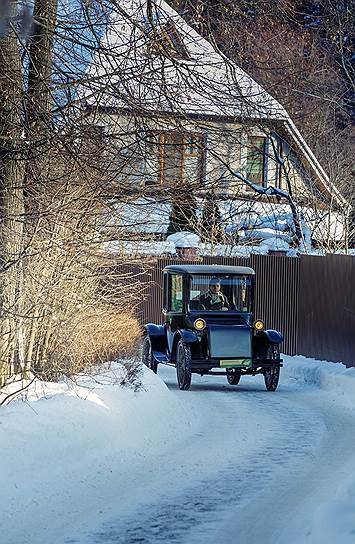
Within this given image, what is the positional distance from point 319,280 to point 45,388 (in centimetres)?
979

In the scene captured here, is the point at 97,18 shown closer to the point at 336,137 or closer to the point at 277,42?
the point at 277,42

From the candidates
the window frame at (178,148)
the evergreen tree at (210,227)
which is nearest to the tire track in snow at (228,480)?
the window frame at (178,148)

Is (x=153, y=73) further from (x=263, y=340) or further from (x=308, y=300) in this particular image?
(x=308, y=300)

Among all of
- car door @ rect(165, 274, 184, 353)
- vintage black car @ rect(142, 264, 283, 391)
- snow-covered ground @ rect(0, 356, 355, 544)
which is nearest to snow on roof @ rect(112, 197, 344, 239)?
car door @ rect(165, 274, 184, 353)

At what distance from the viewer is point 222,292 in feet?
55.7

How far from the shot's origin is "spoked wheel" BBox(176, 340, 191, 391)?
15609 mm

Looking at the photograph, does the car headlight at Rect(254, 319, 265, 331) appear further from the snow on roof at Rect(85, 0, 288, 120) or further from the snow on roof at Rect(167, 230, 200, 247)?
the snow on roof at Rect(167, 230, 200, 247)

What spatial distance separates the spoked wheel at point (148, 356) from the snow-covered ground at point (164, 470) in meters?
4.28

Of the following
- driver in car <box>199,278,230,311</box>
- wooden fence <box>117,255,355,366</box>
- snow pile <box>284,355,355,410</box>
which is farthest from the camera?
wooden fence <box>117,255,355,366</box>

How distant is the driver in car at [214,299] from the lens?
1683 cm

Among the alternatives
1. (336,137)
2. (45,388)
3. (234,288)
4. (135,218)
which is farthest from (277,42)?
(45,388)

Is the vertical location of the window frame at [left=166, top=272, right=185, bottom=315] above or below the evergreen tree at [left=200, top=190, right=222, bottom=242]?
below

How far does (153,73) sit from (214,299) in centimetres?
724

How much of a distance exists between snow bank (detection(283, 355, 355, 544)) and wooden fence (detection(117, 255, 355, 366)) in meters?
1.14
